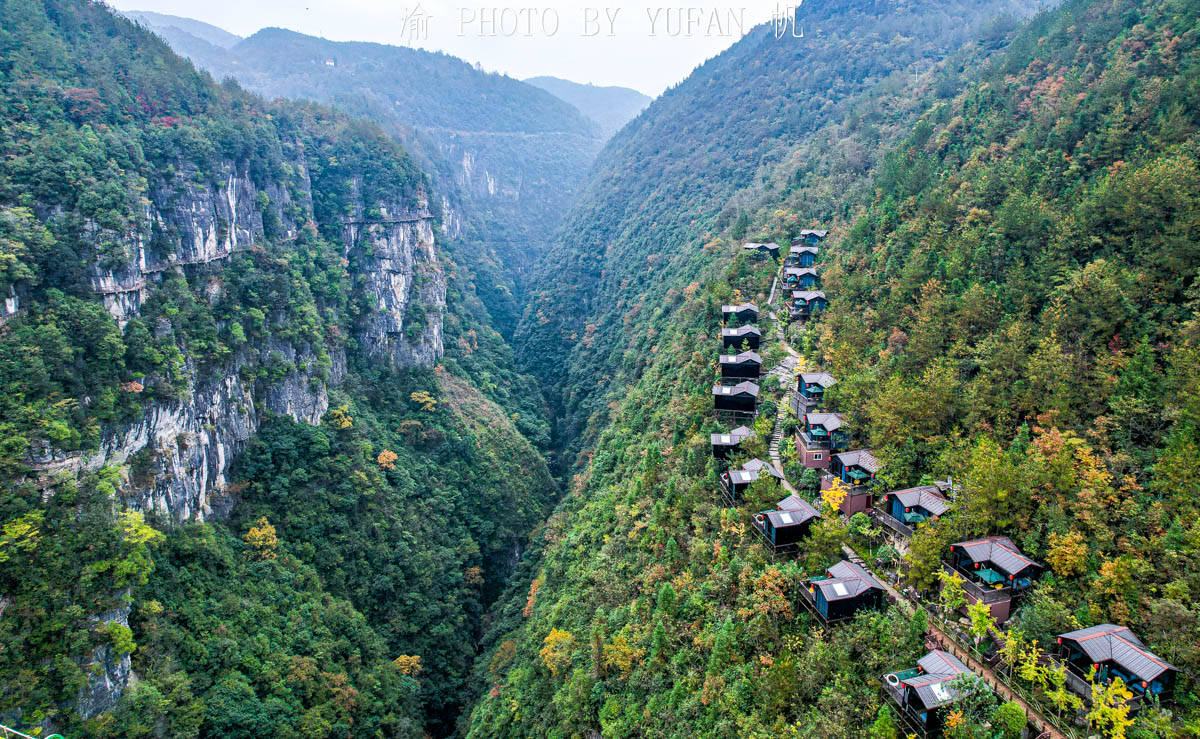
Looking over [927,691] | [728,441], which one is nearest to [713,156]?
[728,441]

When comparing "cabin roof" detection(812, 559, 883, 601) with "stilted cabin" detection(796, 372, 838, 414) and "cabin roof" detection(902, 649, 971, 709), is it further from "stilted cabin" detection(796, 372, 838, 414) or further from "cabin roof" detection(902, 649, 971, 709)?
"stilted cabin" detection(796, 372, 838, 414)

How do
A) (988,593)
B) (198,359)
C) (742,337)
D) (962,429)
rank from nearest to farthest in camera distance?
(988,593), (962,429), (742,337), (198,359)

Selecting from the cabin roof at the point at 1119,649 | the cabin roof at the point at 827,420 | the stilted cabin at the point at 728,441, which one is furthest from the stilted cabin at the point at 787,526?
the cabin roof at the point at 1119,649

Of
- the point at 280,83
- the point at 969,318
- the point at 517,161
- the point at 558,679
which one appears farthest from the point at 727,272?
the point at 280,83

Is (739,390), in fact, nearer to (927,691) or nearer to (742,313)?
(742,313)

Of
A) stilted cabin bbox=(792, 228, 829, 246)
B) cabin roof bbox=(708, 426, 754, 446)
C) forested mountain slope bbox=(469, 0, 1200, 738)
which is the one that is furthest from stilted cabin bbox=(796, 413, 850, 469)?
stilted cabin bbox=(792, 228, 829, 246)
